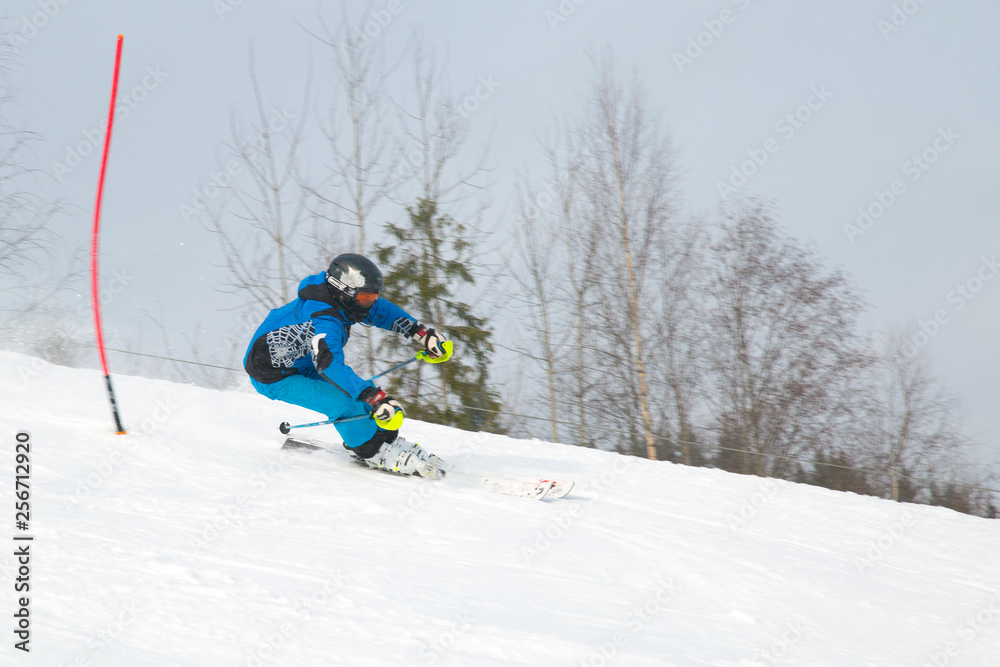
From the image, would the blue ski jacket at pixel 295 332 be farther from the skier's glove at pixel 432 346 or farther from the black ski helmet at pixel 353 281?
the skier's glove at pixel 432 346

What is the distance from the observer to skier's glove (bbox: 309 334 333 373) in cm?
425

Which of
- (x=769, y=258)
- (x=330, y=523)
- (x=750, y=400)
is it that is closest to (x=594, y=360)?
(x=750, y=400)

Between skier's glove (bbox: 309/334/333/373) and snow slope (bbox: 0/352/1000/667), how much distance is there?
68 centimetres

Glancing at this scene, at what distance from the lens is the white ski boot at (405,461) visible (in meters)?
4.70

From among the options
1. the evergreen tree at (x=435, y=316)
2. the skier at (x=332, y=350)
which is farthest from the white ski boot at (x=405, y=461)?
the evergreen tree at (x=435, y=316)

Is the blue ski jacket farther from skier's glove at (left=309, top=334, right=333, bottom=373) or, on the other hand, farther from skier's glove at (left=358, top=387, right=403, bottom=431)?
skier's glove at (left=358, top=387, right=403, bottom=431)

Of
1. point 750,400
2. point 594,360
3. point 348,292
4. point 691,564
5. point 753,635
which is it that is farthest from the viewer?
point 750,400

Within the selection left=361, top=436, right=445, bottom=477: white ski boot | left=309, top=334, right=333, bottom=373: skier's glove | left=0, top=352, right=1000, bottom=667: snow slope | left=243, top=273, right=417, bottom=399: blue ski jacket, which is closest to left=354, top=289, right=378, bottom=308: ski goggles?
A: left=243, top=273, right=417, bottom=399: blue ski jacket

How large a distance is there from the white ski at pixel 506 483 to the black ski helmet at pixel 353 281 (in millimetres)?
1082

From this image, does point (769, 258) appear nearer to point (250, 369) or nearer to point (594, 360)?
point (594, 360)

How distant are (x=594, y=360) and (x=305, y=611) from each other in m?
14.7

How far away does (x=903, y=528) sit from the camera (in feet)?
17.1

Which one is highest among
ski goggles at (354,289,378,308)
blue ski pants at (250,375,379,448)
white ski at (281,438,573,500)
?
ski goggles at (354,289,378,308)

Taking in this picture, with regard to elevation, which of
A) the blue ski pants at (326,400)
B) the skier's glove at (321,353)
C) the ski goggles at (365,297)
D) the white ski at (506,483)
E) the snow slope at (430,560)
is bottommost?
the snow slope at (430,560)
